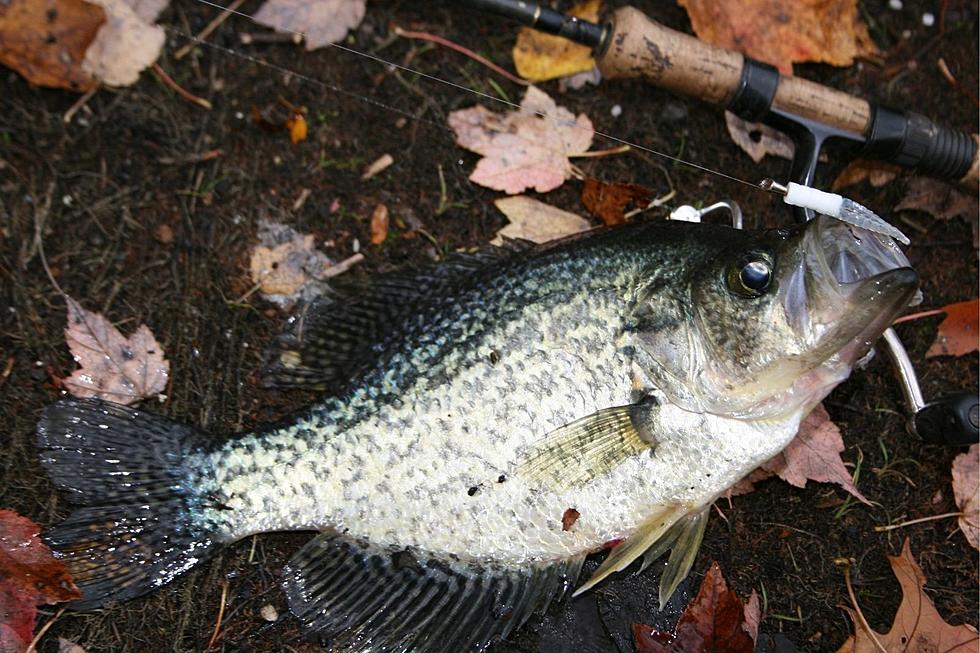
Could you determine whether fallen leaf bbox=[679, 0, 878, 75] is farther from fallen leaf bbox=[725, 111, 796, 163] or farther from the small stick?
the small stick

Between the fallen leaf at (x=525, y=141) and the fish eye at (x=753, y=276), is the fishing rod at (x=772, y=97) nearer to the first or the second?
the fallen leaf at (x=525, y=141)

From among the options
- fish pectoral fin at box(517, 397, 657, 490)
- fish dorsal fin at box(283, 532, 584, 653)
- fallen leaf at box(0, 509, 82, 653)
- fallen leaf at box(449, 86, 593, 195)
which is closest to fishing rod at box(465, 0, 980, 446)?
fallen leaf at box(449, 86, 593, 195)

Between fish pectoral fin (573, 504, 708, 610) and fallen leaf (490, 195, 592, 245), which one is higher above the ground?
fallen leaf (490, 195, 592, 245)

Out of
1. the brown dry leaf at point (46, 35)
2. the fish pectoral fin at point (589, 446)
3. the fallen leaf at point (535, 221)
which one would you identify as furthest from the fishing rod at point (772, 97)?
the brown dry leaf at point (46, 35)

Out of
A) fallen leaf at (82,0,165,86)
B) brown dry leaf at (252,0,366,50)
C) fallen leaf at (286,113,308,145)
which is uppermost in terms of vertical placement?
brown dry leaf at (252,0,366,50)

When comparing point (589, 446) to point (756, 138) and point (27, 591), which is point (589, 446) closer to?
point (756, 138)

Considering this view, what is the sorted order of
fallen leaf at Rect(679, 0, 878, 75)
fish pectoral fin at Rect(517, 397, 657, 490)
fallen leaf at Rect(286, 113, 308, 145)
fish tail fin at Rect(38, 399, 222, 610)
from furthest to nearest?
fallen leaf at Rect(679, 0, 878, 75) → fallen leaf at Rect(286, 113, 308, 145) → fish tail fin at Rect(38, 399, 222, 610) → fish pectoral fin at Rect(517, 397, 657, 490)

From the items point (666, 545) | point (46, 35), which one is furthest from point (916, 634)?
point (46, 35)
